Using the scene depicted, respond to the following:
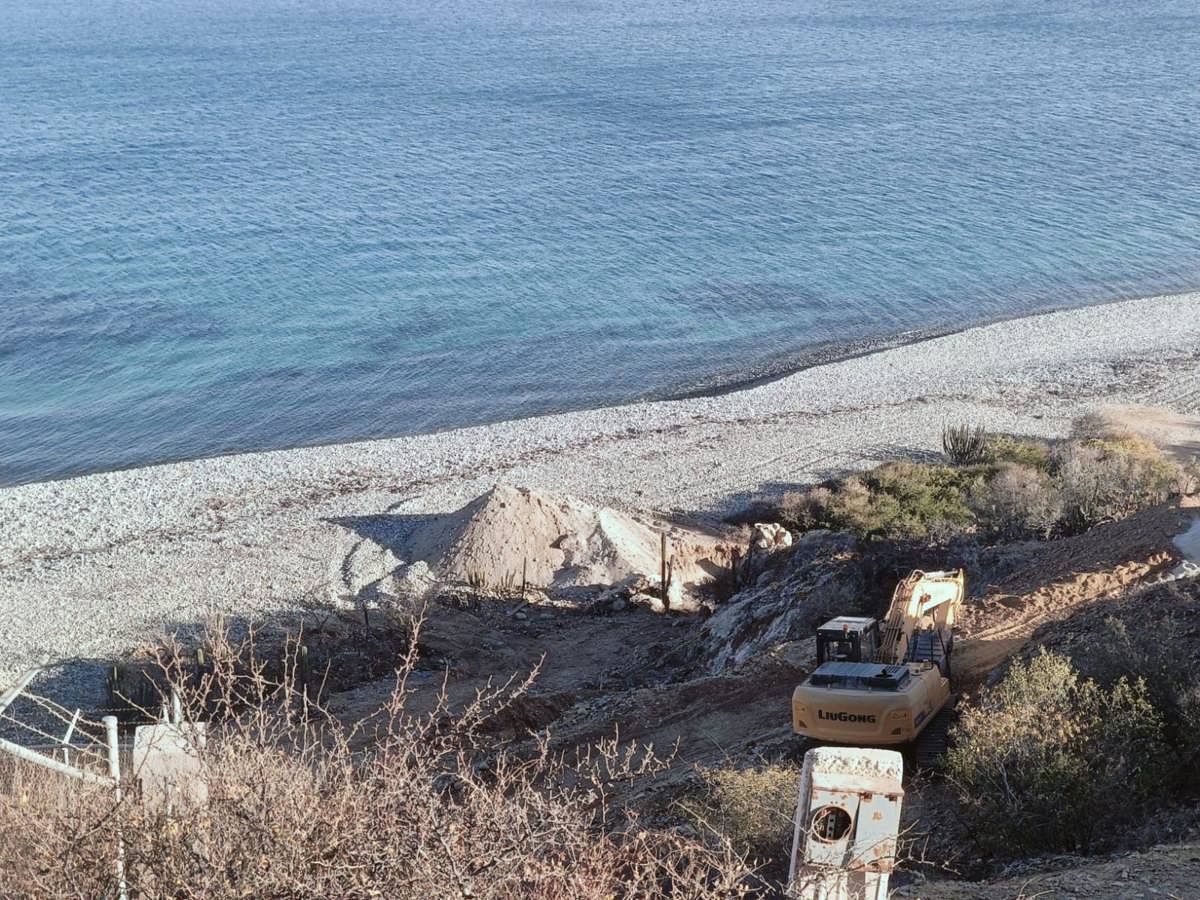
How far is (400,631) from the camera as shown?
20000 millimetres

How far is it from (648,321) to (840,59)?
183ft

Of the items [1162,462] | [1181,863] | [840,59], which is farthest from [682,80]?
[1181,863]

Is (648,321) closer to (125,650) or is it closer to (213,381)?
(213,381)

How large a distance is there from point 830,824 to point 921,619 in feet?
23.0

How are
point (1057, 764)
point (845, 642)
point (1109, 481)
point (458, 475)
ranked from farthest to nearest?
1. point (458, 475)
2. point (1109, 481)
3. point (845, 642)
4. point (1057, 764)

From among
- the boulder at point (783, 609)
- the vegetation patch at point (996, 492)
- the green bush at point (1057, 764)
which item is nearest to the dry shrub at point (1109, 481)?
the vegetation patch at point (996, 492)

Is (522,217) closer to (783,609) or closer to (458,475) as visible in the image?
(458,475)

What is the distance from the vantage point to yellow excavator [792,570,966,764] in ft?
37.4

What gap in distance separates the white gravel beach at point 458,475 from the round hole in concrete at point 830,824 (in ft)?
52.1

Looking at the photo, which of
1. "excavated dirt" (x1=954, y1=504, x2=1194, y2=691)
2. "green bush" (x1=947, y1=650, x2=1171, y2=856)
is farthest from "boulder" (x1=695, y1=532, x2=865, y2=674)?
"green bush" (x1=947, y1=650, x2=1171, y2=856)

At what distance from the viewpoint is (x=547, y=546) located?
75.7 feet

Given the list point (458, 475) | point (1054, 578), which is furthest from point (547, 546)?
point (1054, 578)

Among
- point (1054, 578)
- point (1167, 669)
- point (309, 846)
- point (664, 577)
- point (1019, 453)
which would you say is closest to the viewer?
point (309, 846)

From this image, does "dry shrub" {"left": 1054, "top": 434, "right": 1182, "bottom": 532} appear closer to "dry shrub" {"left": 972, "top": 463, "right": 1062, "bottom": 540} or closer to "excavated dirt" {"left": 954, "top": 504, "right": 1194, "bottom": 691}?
"dry shrub" {"left": 972, "top": 463, "right": 1062, "bottom": 540}
